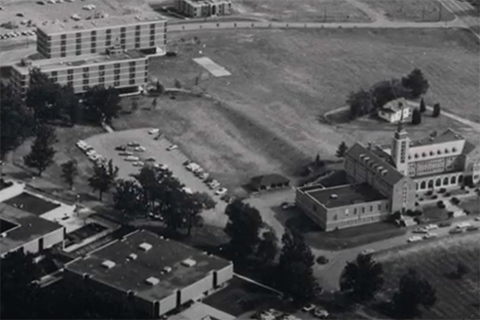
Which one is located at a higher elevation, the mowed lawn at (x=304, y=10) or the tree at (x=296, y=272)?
the tree at (x=296, y=272)

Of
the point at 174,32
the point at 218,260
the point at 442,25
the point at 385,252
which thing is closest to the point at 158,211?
the point at 218,260

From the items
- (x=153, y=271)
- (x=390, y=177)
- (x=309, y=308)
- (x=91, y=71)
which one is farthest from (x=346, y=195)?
(x=91, y=71)

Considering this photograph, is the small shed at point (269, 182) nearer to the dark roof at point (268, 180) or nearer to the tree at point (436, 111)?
the dark roof at point (268, 180)

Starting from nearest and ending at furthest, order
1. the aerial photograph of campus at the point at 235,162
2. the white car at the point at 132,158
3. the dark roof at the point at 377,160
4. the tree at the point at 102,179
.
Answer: the aerial photograph of campus at the point at 235,162 < the dark roof at the point at 377,160 < the tree at the point at 102,179 < the white car at the point at 132,158

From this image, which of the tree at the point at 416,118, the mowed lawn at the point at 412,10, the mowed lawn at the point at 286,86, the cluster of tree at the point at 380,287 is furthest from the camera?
the mowed lawn at the point at 412,10

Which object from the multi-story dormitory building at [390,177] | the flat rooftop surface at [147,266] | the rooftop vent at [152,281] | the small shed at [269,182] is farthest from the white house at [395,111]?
the rooftop vent at [152,281]

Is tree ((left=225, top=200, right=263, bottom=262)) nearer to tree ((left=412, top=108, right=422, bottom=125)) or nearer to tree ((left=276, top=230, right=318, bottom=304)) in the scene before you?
tree ((left=276, top=230, right=318, bottom=304))
